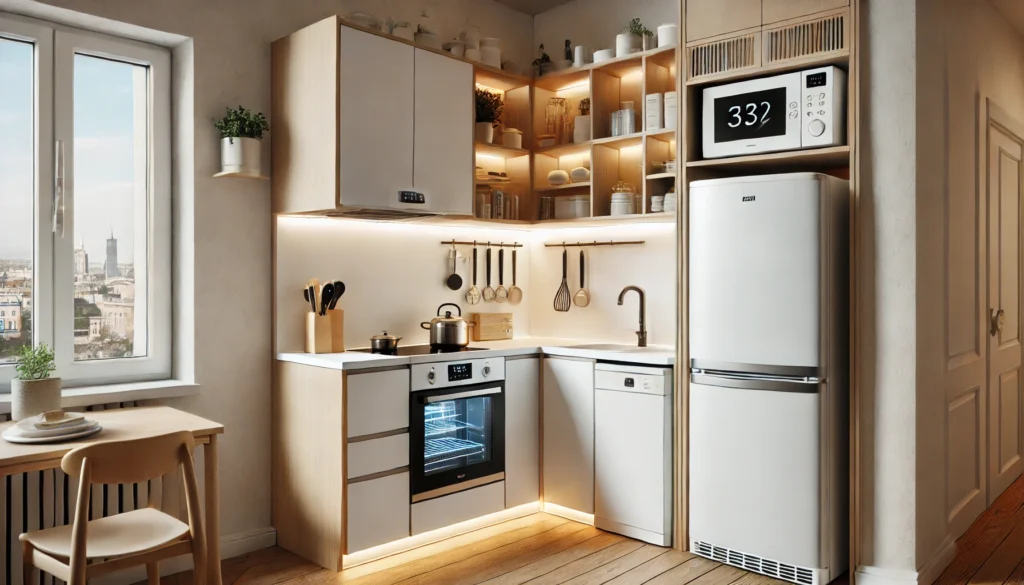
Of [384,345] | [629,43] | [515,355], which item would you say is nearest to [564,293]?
[515,355]

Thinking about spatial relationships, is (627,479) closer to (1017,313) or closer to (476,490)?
(476,490)

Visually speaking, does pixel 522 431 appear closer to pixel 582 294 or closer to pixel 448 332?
pixel 448 332

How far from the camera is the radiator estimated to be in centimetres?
280

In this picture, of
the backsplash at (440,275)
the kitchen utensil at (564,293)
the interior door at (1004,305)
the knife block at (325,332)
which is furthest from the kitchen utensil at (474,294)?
the interior door at (1004,305)

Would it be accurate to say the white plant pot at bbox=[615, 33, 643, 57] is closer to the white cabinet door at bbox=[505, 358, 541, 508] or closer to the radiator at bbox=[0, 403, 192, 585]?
the white cabinet door at bbox=[505, 358, 541, 508]

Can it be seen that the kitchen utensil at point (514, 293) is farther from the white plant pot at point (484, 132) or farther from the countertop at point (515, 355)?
the white plant pot at point (484, 132)

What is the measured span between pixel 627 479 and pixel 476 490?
27.9 inches

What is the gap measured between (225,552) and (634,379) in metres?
1.96

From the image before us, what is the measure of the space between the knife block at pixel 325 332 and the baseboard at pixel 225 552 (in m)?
0.85

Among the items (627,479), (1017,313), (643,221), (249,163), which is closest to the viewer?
(249,163)

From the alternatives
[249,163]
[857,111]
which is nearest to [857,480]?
[857,111]

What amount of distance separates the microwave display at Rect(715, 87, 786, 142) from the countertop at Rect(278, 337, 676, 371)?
3.37ft

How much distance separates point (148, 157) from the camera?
336cm

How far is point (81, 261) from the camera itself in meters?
3.17
